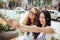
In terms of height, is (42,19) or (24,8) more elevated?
(24,8)

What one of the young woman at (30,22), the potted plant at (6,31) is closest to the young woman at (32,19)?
the young woman at (30,22)

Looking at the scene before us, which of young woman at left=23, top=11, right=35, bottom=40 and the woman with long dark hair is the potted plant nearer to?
young woman at left=23, top=11, right=35, bottom=40

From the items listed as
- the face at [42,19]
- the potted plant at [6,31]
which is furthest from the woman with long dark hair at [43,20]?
the potted plant at [6,31]

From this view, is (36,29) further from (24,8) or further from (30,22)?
(24,8)

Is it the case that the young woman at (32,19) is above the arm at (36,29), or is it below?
above

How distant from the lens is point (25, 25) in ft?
6.09

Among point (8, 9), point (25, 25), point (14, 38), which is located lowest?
point (14, 38)

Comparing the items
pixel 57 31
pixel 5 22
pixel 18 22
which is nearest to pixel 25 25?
pixel 18 22

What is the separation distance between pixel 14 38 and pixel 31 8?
0.36 metres

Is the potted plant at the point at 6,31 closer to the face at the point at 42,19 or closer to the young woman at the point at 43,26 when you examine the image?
the young woman at the point at 43,26

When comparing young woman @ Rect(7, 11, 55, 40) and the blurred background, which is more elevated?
the blurred background

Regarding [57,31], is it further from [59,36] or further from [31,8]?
[31,8]

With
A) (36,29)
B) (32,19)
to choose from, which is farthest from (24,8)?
(36,29)

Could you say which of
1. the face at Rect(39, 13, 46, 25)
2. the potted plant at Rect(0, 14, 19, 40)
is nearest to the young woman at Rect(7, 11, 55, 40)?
the face at Rect(39, 13, 46, 25)
